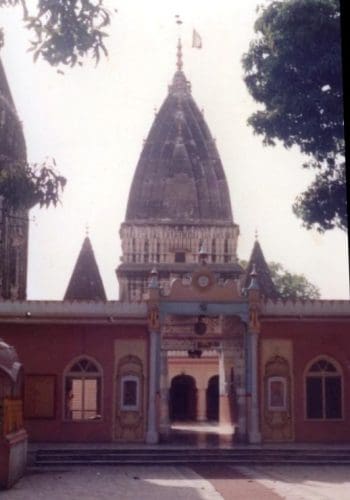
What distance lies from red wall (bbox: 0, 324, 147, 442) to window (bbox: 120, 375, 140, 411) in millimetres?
331

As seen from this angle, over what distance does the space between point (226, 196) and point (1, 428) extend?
32000 mm

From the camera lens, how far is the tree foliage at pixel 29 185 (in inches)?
572

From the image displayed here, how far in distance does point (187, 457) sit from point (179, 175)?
27741 millimetres

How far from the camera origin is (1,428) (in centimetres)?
1412

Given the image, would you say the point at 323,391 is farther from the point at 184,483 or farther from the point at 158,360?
the point at 184,483

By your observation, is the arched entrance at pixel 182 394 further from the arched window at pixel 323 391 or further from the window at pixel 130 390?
the window at pixel 130 390

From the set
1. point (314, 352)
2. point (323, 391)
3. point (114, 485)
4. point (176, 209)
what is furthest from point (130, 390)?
point (176, 209)

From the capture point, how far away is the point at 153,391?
69.4ft

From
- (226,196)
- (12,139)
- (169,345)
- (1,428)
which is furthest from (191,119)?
(1,428)

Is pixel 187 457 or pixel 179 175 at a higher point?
pixel 179 175

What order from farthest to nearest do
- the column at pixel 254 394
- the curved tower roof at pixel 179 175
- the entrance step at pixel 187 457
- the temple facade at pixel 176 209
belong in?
the curved tower roof at pixel 179 175
the temple facade at pixel 176 209
the column at pixel 254 394
the entrance step at pixel 187 457

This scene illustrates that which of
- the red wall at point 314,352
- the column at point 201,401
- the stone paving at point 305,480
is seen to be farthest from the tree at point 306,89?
the column at point 201,401

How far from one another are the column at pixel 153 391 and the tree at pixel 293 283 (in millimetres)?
31040

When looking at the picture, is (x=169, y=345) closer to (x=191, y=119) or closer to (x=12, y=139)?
(x=12, y=139)
